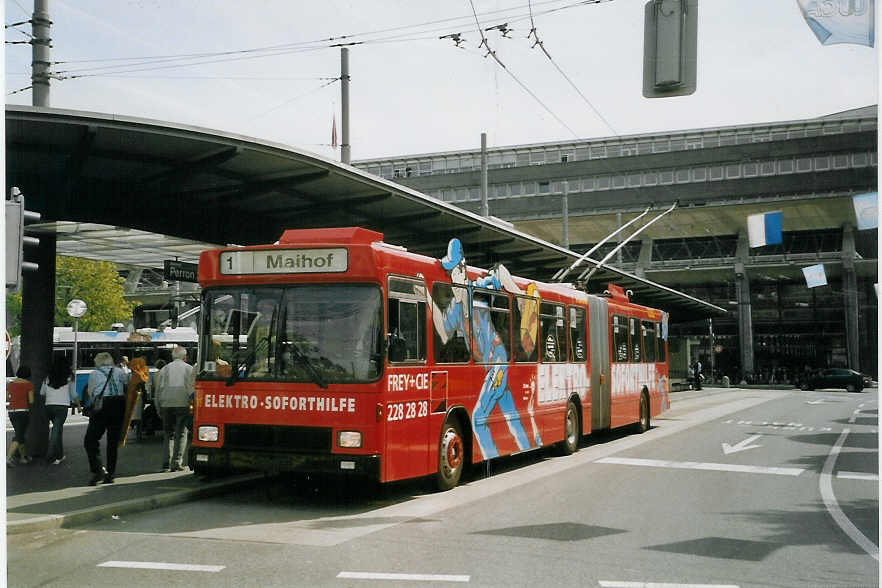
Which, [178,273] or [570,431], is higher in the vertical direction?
[178,273]

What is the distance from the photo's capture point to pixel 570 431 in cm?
1628

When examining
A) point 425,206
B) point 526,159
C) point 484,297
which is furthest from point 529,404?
point 526,159

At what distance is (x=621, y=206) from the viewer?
6994 cm

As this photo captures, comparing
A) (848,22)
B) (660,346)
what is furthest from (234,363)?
(660,346)

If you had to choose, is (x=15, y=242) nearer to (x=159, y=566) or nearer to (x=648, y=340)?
(x=159, y=566)

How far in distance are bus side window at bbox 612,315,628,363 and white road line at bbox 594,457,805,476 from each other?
4.10 m

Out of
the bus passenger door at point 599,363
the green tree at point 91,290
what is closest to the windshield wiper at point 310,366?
the bus passenger door at point 599,363

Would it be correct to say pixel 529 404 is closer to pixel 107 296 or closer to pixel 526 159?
pixel 107 296

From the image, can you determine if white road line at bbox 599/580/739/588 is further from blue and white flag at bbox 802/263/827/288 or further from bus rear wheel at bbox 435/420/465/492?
blue and white flag at bbox 802/263/827/288

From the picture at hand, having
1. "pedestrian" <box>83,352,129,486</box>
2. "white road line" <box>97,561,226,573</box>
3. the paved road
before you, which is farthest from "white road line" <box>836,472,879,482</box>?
"pedestrian" <box>83,352,129,486</box>

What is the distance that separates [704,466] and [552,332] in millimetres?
3205

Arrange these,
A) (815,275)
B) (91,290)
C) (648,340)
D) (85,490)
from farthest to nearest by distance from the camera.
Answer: (815,275), (91,290), (648,340), (85,490)

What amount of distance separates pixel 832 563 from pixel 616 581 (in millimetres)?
2070

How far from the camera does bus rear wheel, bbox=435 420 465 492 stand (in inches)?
440
